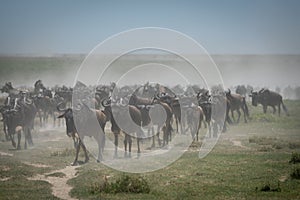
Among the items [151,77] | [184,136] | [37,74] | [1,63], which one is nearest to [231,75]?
[151,77]

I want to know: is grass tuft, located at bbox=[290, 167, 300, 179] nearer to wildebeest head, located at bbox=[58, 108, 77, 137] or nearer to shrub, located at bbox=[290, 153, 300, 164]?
shrub, located at bbox=[290, 153, 300, 164]

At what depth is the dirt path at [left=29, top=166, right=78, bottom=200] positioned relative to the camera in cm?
1315

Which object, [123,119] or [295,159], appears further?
[123,119]

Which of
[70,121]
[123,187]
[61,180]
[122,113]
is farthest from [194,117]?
[123,187]

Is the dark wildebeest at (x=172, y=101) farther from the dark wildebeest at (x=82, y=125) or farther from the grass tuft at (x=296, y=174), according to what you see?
the grass tuft at (x=296, y=174)

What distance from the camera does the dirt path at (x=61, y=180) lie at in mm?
13153

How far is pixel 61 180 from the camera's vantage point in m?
15.0

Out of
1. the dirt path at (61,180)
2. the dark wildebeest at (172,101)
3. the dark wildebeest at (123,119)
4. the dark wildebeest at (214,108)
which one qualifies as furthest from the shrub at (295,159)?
the dark wildebeest at (214,108)

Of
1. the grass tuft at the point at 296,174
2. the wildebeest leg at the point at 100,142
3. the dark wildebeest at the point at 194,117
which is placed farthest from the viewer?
the dark wildebeest at the point at 194,117

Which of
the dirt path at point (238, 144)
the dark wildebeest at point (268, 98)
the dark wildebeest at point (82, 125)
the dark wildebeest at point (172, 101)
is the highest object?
the dark wildebeest at point (268, 98)

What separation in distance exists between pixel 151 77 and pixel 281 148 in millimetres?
96311

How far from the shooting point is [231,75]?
417 feet

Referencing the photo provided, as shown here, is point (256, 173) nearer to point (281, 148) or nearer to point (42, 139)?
point (281, 148)

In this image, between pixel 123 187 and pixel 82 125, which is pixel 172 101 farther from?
pixel 123 187
